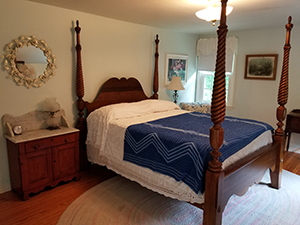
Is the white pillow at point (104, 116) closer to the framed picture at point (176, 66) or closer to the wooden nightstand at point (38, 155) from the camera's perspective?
the wooden nightstand at point (38, 155)

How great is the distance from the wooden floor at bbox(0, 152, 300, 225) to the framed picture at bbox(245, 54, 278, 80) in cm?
323

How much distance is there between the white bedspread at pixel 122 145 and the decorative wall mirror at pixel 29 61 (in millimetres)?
812

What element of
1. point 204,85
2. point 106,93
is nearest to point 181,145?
point 106,93

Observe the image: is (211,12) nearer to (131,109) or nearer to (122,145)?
(131,109)

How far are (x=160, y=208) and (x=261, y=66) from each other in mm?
3304

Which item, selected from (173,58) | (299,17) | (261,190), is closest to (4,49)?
(173,58)

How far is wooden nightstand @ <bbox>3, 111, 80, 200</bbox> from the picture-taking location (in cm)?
260

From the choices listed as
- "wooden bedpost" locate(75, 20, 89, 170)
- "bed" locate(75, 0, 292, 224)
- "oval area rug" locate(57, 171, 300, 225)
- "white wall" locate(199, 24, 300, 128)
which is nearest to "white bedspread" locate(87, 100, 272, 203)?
"bed" locate(75, 0, 292, 224)

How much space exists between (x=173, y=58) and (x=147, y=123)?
7.29 feet

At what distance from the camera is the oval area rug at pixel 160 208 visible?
235cm

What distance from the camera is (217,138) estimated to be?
1.82 metres

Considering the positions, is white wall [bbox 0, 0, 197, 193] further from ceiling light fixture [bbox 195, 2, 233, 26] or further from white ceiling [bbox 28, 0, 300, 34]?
ceiling light fixture [bbox 195, 2, 233, 26]

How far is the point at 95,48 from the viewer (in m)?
3.50

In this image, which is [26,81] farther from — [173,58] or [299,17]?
[299,17]
